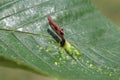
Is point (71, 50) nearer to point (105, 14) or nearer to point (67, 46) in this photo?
point (67, 46)

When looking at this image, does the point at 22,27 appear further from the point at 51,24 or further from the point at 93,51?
the point at 93,51

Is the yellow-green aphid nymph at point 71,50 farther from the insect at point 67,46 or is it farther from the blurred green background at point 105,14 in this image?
the blurred green background at point 105,14

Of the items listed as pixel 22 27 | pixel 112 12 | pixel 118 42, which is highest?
pixel 22 27

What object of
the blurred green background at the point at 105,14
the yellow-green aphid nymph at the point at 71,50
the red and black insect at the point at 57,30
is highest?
the red and black insect at the point at 57,30

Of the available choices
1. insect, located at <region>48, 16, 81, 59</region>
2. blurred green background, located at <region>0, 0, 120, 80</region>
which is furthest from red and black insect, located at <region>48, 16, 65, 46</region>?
blurred green background, located at <region>0, 0, 120, 80</region>

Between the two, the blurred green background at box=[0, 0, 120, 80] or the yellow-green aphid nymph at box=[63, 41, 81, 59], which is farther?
the blurred green background at box=[0, 0, 120, 80]

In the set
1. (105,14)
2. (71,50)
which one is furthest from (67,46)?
(105,14)

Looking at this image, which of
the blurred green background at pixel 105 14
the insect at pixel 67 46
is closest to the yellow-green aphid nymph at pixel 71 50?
the insect at pixel 67 46

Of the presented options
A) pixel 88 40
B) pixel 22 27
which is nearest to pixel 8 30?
pixel 22 27

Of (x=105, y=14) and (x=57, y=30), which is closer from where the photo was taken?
(x=57, y=30)

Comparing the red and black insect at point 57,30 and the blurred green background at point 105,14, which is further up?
the red and black insect at point 57,30

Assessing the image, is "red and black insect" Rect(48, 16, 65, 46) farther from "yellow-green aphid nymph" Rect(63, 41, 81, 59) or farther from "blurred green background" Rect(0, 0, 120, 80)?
"blurred green background" Rect(0, 0, 120, 80)
